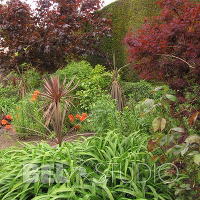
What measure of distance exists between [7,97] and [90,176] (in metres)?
7.36

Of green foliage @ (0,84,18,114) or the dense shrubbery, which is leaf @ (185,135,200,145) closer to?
the dense shrubbery

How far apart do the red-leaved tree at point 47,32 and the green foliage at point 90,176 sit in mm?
5425

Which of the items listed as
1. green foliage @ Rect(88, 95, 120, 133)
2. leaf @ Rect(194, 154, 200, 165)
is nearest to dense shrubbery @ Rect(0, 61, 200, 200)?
leaf @ Rect(194, 154, 200, 165)

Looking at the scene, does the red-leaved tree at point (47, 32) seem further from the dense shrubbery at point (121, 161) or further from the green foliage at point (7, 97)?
the dense shrubbery at point (121, 161)

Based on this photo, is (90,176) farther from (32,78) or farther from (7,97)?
(7,97)

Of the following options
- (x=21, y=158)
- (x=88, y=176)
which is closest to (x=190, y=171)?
(x=88, y=176)

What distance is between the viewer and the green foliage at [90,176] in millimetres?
3057

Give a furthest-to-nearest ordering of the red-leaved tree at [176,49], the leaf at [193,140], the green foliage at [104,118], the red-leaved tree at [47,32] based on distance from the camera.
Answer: the red-leaved tree at [47,32], the green foliage at [104,118], the red-leaved tree at [176,49], the leaf at [193,140]

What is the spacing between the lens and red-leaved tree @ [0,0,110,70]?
8.96 metres

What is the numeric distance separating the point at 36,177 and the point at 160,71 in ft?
8.13

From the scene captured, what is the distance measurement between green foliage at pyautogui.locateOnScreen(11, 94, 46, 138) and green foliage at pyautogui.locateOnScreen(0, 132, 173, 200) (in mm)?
2624

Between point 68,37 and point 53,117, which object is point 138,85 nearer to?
point 68,37

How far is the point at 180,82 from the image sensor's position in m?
4.58

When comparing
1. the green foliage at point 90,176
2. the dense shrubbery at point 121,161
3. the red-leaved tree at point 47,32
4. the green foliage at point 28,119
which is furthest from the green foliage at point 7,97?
the green foliage at point 90,176
